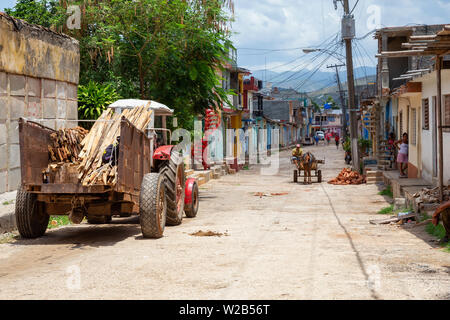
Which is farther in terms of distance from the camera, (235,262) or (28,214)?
(28,214)

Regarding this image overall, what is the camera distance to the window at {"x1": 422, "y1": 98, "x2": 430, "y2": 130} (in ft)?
62.0

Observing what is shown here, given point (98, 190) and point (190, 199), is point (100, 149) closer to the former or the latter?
point (98, 190)

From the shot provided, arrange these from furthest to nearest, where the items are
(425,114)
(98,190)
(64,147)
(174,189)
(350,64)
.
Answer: (350,64) → (425,114) → (174,189) → (64,147) → (98,190)

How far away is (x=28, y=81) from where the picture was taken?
14383 mm

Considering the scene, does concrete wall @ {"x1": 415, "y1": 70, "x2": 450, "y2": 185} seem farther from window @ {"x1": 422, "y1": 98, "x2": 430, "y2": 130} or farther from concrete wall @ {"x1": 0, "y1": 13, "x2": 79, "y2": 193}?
concrete wall @ {"x1": 0, "y1": 13, "x2": 79, "y2": 193}

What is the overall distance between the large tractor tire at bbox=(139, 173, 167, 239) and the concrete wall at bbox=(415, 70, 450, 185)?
7.94 metres

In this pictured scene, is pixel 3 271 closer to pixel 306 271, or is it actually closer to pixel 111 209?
pixel 111 209

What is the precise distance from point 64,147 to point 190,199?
432 centimetres

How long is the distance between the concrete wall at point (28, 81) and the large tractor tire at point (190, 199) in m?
3.41

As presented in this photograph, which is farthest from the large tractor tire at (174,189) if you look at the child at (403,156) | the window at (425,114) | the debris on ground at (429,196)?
the child at (403,156)

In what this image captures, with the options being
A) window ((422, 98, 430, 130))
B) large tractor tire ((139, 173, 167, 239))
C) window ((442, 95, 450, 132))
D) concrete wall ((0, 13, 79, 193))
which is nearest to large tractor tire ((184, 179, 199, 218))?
large tractor tire ((139, 173, 167, 239))

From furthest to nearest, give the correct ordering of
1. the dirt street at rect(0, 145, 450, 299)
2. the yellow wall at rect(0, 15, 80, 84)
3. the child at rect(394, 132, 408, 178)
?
the child at rect(394, 132, 408, 178) → the yellow wall at rect(0, 15, 80, 84) → the dirt street at rect(0, 145, 450, 299)

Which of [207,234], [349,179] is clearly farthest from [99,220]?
[349,179]

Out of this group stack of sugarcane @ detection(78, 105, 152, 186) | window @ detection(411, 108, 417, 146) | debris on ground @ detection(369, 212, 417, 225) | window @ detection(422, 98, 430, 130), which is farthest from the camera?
window @ detection(411, 108, 417, 146)
